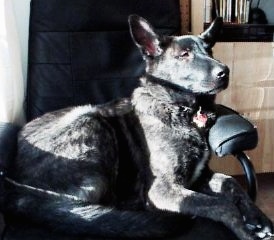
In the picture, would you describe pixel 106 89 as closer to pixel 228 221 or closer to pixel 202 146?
pixel 202 146

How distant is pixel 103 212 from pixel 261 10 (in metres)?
1.44

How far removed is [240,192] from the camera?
4.14 ft

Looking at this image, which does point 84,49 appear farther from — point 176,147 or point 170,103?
point 176,147

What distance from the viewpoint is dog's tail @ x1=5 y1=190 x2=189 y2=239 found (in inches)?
41.0

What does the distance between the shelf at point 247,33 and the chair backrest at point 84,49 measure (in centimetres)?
29

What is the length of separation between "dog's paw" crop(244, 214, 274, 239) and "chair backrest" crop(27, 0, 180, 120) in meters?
0.82

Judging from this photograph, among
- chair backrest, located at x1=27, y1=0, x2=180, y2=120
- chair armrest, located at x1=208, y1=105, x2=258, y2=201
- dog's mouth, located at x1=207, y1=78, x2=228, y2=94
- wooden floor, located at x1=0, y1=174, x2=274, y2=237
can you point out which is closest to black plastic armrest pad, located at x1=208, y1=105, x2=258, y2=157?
chair armrest, located at x1=208, y1=105, x2=258, y2=201

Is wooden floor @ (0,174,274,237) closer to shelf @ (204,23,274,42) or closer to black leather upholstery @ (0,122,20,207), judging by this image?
shelf @ (204,23,274,42)

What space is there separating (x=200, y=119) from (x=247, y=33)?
69cm

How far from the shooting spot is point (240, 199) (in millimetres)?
1229

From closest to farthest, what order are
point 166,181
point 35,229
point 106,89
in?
point 35,229 < point 166,181 < point 106,89

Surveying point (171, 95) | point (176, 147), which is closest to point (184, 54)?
point (171, 95)

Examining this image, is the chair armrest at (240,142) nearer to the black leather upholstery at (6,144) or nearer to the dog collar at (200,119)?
the dog collar at (200,119)

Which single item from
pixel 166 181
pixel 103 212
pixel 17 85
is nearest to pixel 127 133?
pixel 166 181
